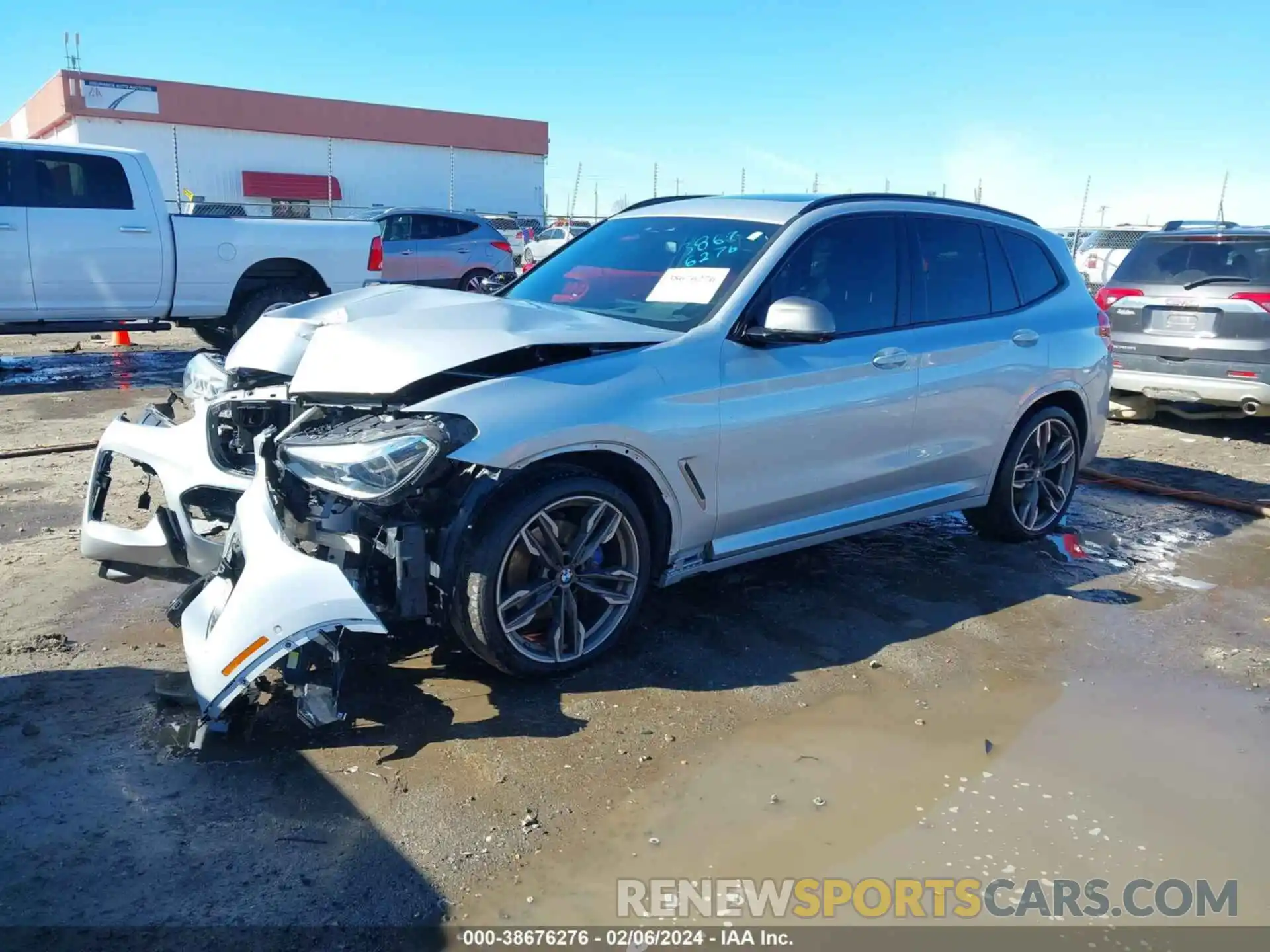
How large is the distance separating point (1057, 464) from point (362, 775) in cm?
435

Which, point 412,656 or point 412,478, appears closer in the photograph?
point 412,478

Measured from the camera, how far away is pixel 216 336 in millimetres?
12141

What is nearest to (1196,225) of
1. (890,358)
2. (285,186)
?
(890,358)

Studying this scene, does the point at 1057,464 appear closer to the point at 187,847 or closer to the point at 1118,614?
the point at 1118,614

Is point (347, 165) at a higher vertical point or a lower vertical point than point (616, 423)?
higher

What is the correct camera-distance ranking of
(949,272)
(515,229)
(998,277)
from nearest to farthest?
(949,272) < (998,277) < (515,229)

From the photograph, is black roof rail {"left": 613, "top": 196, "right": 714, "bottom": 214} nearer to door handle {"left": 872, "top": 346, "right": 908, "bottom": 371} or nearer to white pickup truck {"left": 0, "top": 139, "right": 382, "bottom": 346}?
door handle {"left": 872, "top": 346, "right": 908, "bottom": 371}

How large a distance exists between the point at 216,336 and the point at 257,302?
159cm

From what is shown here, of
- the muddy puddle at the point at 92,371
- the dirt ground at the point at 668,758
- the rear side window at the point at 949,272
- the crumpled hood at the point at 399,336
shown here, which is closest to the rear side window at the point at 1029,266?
the rear side window at the point at 949,272

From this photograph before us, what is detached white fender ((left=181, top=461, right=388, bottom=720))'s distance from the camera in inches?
117

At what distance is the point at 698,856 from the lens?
109 inches

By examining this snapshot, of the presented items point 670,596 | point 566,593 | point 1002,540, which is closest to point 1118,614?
point 1002,540

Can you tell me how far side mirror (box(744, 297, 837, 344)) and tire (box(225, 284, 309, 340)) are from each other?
26.5 ft

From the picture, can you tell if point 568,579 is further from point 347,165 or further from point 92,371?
point 347,165
